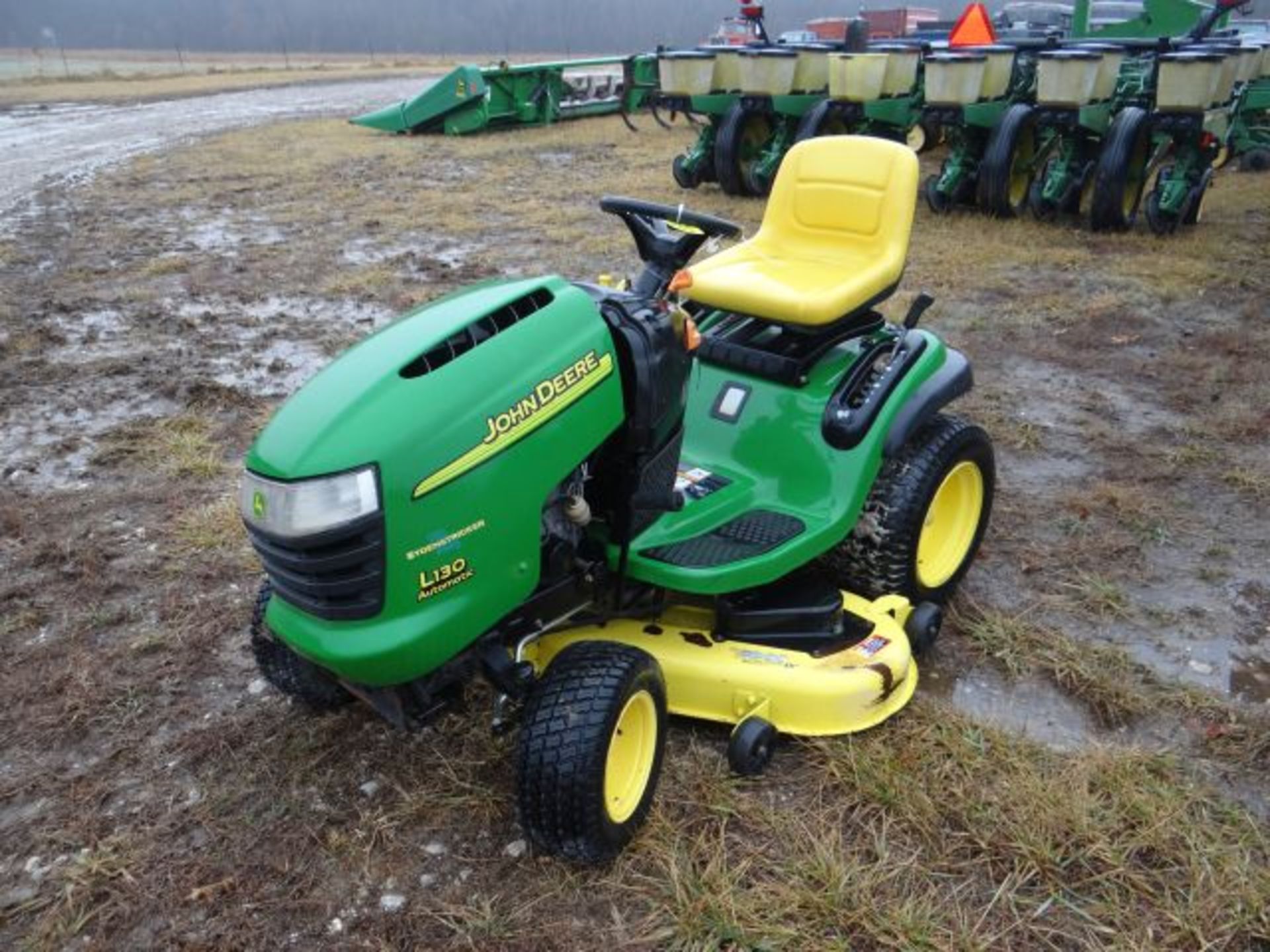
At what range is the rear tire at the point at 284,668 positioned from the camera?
2398 mm

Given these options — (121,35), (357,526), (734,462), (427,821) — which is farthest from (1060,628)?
(121,35)

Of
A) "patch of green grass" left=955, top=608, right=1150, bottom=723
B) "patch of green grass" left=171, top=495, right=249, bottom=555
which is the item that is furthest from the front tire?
"patch of green grass" left=171, top=495, right=249, bottom=555

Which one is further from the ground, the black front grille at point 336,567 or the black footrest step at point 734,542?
the black front grille at point 336,567

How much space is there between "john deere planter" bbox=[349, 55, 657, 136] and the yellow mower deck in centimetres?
1088

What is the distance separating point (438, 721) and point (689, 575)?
72 centimetres

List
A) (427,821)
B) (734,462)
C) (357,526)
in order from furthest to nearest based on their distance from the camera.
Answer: (734,462) → (427,821) → (357,526)

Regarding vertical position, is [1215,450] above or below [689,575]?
below

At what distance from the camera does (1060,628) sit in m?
2.94

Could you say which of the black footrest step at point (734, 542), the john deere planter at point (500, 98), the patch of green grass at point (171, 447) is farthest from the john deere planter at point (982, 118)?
the black footrest step at point (734, 542)

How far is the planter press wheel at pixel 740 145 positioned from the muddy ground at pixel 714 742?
384 cm

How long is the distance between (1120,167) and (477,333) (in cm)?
616

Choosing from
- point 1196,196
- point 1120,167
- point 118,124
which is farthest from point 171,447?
point 118,124

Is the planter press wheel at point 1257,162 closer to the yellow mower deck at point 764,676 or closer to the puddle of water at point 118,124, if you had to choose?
the yellow mower deck at point 764,676

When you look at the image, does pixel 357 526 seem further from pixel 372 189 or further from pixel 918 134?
pixel 918 134
